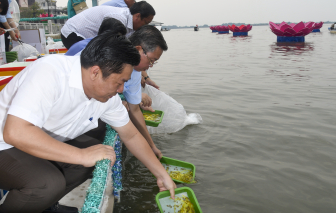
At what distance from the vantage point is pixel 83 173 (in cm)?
169

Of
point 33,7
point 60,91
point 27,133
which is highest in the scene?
point 33,7

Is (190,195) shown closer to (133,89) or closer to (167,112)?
(133,89)

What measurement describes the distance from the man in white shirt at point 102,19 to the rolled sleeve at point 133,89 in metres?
0.81

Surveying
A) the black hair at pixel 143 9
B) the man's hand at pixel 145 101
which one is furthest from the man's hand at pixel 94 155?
the black hair at pixel 143 9

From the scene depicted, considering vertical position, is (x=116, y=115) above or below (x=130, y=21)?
below

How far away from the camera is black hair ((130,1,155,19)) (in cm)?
295

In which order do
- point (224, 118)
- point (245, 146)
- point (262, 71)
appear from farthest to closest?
point (262, 71), point (224, 118), point (245, 146)

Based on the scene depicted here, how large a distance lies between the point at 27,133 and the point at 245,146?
2.64 m

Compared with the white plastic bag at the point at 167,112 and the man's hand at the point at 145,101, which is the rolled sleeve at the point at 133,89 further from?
the white plastic bag at the point at 167,112

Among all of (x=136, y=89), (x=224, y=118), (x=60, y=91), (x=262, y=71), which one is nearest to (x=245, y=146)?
(x=224, y=118)

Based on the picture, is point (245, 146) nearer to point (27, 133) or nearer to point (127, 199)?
point (127, 199)

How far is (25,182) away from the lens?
4.28ft

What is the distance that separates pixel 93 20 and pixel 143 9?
62 cm

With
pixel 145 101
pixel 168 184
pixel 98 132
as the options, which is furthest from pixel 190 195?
pixel 145 101
